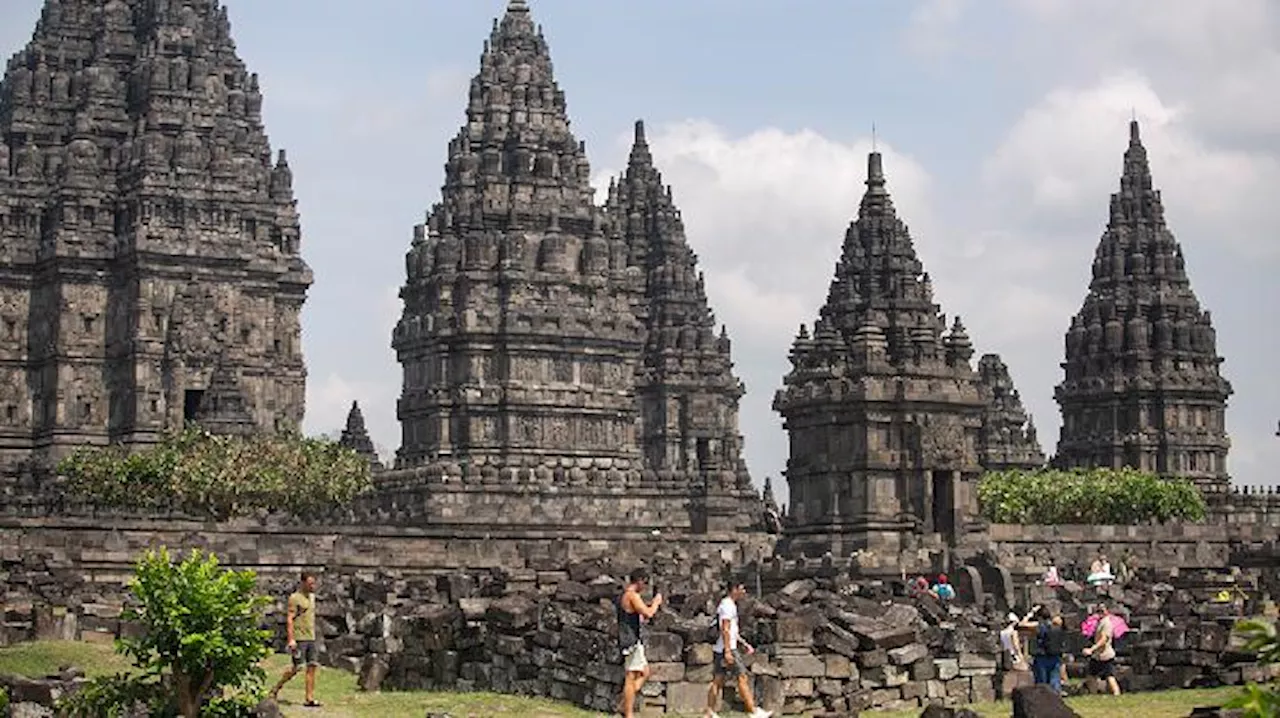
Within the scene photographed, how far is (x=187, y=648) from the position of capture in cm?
2758

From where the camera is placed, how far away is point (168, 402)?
80500 mm

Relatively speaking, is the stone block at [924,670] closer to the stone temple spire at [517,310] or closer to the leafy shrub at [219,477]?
the leafy shrub at [219,477]

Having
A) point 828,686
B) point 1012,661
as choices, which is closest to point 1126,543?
point 1012,661

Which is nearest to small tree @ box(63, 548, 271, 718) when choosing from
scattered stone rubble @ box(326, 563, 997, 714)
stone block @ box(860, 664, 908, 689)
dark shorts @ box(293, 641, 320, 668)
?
dark shorts @ box(293, 641, 320, 668)

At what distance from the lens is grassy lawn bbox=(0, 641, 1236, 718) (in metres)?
29.9

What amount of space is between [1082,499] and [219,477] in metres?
29.5

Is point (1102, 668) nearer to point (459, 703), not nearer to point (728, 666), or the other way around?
point (728, 666)

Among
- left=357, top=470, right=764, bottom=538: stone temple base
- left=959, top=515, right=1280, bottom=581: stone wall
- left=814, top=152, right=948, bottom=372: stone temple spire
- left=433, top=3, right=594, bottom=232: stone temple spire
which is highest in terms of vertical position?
left=433, top=3, right=594, bottom=232: stone temple spire

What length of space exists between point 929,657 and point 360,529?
34.6 metres

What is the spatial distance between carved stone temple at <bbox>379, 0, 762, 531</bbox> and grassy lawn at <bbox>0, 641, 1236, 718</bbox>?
42157mm

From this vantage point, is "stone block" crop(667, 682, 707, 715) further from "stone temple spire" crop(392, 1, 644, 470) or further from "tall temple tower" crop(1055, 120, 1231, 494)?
"tall temple tower" crop(1055, 120, 1231, 494)

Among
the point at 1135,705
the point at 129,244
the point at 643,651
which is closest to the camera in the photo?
the point at 643,651

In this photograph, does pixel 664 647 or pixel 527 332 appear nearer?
pixel 664 647

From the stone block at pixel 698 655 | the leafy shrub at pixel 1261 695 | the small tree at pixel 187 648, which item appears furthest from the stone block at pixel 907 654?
the leafy shrub at pixel 1261 695
